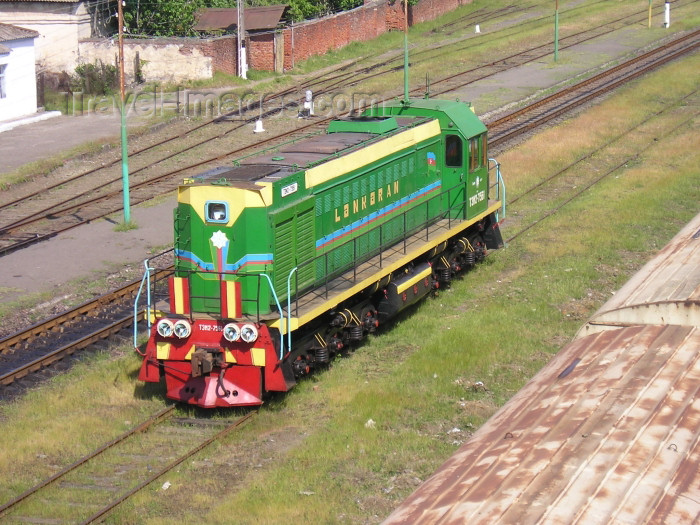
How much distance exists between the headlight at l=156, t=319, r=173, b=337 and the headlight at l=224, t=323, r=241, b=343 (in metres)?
0.82

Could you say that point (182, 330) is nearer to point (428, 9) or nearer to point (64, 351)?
point (64, 351)

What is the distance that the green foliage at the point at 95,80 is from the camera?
135ft

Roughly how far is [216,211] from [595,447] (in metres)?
7.24

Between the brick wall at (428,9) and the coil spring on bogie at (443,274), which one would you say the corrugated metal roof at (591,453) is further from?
the brick wall at (428,9)

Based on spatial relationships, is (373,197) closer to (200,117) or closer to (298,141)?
(298,141)

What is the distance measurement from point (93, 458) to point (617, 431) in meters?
6.84

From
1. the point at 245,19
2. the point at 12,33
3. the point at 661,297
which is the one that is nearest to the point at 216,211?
the point at 661,297

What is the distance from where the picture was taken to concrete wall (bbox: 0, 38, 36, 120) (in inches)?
1407

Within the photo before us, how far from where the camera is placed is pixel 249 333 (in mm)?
12422

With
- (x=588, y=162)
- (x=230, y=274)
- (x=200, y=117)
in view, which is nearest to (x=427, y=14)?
(x=200, y=117)

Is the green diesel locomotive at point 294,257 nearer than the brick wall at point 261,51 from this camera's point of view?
Yes

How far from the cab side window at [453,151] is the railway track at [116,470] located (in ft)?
24.1

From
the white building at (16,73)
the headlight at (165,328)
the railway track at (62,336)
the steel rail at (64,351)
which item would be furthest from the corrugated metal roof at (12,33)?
the headlight at (165,328)

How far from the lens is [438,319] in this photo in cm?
1655
